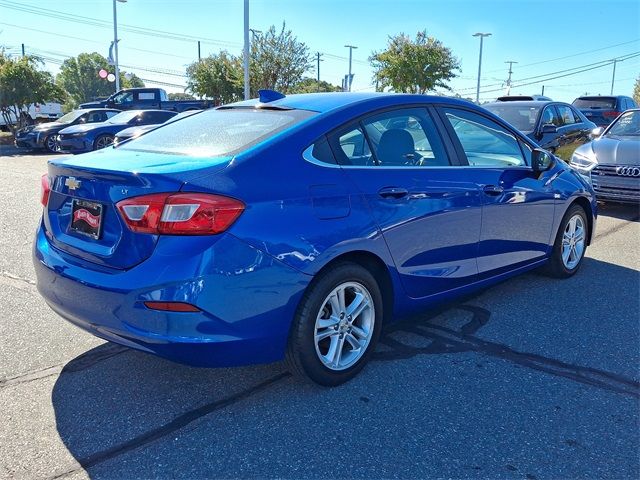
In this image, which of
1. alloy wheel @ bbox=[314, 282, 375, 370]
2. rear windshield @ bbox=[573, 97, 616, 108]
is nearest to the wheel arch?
alloy wheel @ bbox=[314, 282, 375, 370]

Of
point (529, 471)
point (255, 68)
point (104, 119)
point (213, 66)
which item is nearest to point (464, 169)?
point (529, 471)

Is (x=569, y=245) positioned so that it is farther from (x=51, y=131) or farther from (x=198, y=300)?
(x=51, y=131)

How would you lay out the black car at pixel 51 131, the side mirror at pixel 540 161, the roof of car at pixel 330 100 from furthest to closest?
the black car at pixel 51 131 < the side mirror at pixel 540 161 < the roof of car at pixel 330 100

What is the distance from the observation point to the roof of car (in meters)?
3.45

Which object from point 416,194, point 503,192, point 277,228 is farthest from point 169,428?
point 503,192

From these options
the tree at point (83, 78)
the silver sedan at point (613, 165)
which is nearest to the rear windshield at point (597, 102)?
the silver sedan at point (613, 165)

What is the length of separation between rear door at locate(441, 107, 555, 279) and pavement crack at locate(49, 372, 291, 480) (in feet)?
6.12

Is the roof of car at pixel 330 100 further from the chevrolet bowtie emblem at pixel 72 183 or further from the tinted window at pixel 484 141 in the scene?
the chevrolet bowtie emblem at pixel 72 183

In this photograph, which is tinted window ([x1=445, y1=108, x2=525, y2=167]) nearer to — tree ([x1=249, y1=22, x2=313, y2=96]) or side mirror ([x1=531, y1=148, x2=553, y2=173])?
side mirror ([x1=531, y1=148, x2=553, y2=173])

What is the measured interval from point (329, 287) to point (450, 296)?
1.25 meters

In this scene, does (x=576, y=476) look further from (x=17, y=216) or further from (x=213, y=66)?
(x=213, y=66)

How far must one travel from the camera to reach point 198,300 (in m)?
2.59

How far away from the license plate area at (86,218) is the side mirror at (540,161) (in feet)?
10.9

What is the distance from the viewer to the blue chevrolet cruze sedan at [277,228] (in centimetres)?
263
